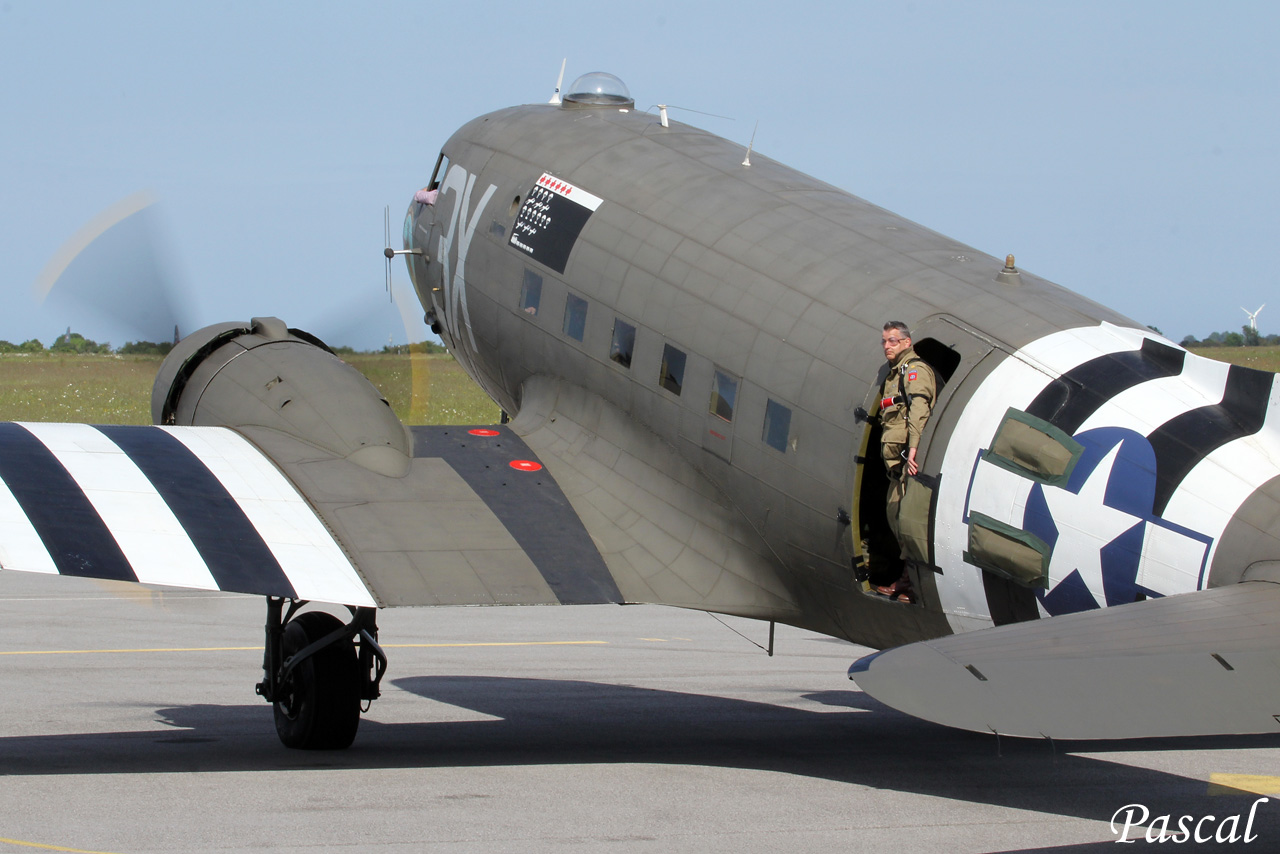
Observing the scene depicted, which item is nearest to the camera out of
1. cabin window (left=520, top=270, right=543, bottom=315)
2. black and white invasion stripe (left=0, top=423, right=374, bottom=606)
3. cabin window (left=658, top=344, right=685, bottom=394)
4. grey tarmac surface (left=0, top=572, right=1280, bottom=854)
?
grey tarmac surface (left=0, top=572, right=1280, bottom=854)

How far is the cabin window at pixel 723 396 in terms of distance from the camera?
11.8 m

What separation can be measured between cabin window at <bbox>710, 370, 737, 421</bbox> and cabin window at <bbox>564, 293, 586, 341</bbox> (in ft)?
6.62

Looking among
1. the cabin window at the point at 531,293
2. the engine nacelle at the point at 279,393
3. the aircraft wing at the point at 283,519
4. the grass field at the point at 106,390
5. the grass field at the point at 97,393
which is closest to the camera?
the aircraft wing at the point at 283,519

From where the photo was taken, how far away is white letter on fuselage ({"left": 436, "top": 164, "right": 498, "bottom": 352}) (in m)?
15.6

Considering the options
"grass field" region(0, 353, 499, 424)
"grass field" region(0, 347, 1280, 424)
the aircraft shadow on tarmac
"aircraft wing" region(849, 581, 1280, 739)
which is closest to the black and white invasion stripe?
the aircraft shadow on tarmac

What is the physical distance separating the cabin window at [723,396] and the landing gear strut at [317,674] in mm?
3317

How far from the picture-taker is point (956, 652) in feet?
25.5

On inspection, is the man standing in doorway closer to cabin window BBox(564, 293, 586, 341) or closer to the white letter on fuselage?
cabin window BBox(564, 293, 586, 341)

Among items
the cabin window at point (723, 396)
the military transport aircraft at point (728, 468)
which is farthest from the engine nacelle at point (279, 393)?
the cabin window at point (723, 396)

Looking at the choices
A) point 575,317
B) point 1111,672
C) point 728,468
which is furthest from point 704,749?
point 1111,672

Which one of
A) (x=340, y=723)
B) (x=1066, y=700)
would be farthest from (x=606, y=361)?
(x=1066, y=700)

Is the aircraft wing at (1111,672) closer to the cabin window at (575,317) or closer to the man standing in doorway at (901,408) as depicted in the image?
the man standing in doorway at (901,408)

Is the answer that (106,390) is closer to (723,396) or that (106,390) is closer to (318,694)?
(318,694)

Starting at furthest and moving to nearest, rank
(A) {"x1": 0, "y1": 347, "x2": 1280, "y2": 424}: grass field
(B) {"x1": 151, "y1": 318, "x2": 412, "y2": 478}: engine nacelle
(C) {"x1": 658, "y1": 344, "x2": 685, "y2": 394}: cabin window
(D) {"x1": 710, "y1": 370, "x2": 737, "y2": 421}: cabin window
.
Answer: (A) {"x1": 0, "y1": 347, "x2": 1280, "y2": 424}: grass field, (B) {"x1": 151, "y1": 318, "x2": 412, "y2": 478}: engine nacelle, (C) {"x1": 658, "y1": 344, "x2": 685, "y2": 394}: cabin window, (D) {"x1": 710, "y1": 370, "x2": 737, "y2": 421}: cabin window
